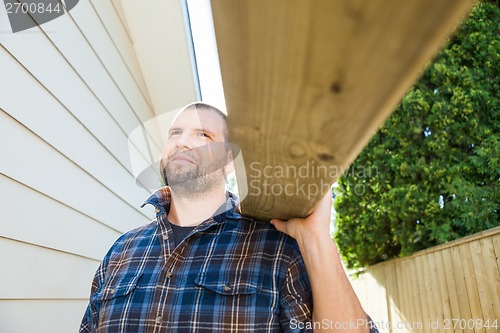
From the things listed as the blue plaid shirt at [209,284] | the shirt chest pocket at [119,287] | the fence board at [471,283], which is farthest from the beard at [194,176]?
the fence board at [471,283]

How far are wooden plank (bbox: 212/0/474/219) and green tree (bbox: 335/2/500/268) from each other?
140 inches

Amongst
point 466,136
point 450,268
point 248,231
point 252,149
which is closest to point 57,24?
point 248,231

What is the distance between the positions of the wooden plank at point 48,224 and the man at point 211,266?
28 cm

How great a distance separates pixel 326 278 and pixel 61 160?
1226mm

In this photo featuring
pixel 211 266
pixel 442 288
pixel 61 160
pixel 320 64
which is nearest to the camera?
pixel 320 64

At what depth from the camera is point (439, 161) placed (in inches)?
160

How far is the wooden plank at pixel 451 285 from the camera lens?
10.5 feet

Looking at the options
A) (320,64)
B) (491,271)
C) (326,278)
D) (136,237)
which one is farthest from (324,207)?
(491,271)

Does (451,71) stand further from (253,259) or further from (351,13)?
(351,13)

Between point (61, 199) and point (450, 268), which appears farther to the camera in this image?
point (450, 268)

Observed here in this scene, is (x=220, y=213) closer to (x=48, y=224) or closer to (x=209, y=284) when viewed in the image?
(x=209, y=284)

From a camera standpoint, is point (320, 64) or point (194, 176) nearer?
point (320, 64)

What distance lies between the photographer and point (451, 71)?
4.22 m

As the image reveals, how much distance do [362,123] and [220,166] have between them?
1008 mm
